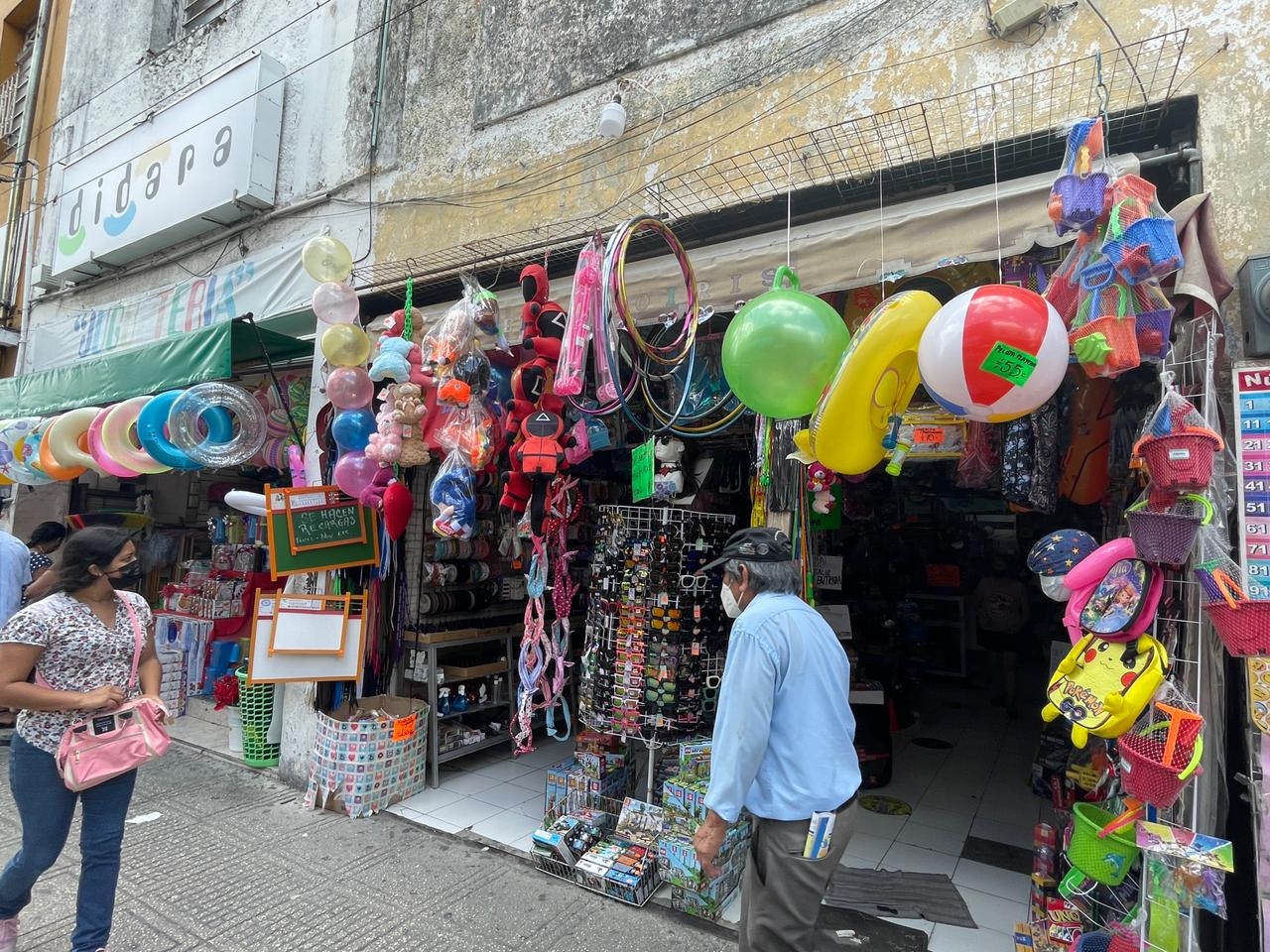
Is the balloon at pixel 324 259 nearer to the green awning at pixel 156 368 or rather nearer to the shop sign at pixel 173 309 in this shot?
the green awning at pixel 156 368

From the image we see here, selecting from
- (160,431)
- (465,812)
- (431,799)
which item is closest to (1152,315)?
(465,812)

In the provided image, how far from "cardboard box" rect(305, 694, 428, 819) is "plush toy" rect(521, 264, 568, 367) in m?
2.67

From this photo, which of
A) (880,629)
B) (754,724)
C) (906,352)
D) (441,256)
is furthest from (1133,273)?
(880,629)

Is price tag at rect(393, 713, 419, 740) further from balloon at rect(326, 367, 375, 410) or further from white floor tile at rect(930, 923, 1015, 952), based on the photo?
white floor tile at rect(930, 923, 1015, 952)

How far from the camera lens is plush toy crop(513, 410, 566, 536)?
11.4 ft

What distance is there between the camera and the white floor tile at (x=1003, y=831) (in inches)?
158

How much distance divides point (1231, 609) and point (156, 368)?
6491mm

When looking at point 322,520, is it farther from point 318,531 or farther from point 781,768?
point 781,768

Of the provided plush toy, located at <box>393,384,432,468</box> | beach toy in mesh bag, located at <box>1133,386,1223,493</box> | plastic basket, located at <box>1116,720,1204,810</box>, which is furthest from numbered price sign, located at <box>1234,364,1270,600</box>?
plush toy, located at <box>393,384,432,468</box>

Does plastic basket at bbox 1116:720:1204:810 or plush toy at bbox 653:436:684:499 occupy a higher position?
plush toy at bbox 653:436:684:499

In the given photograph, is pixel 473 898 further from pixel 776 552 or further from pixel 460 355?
pixel 460 355

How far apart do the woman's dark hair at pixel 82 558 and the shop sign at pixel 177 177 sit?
462cm

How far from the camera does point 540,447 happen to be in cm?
348

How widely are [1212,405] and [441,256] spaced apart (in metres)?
4.49
